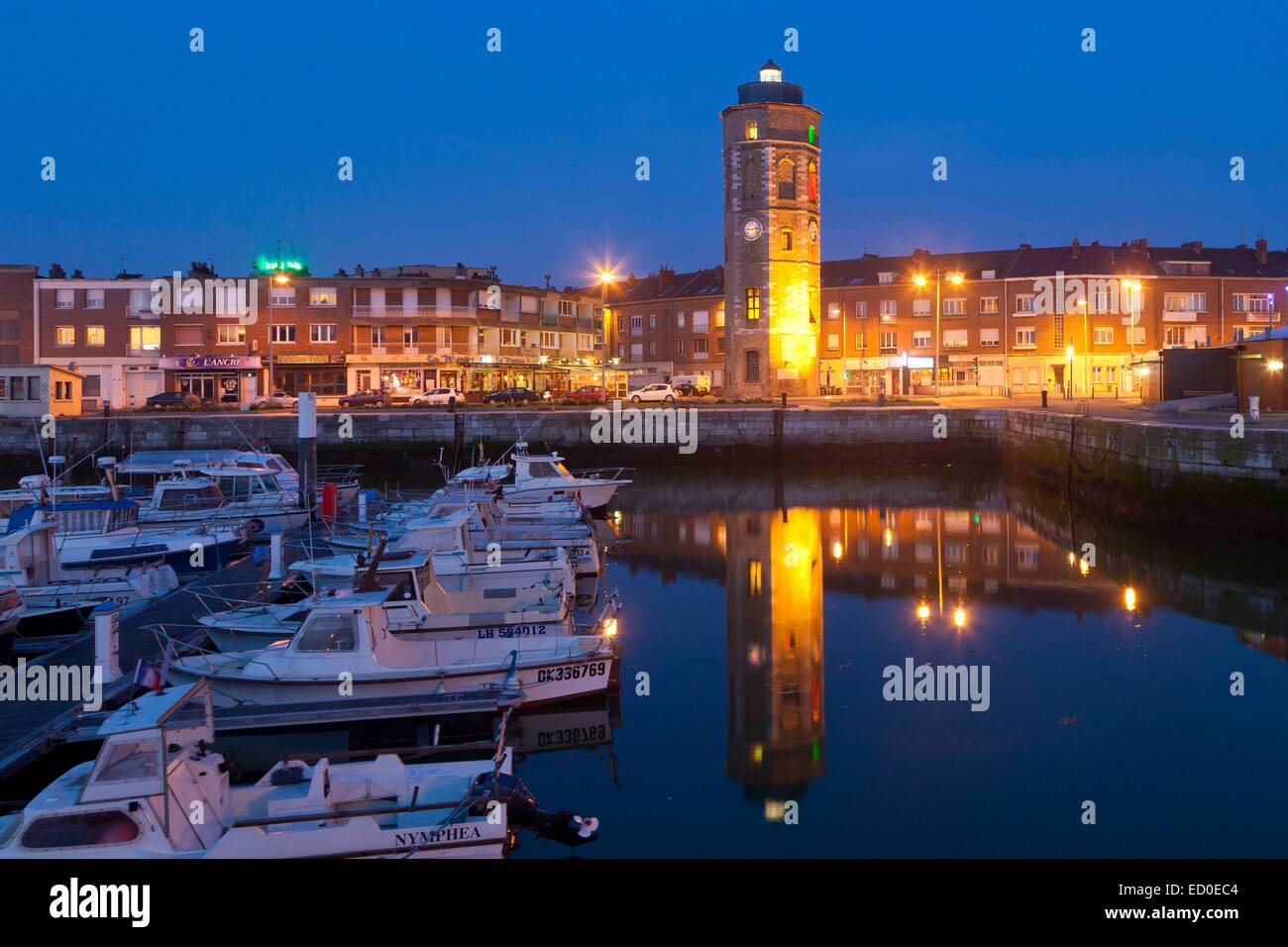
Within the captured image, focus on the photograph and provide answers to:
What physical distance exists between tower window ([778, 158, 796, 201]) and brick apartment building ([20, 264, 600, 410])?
1793 cm

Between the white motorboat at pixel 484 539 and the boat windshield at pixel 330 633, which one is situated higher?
the white motorboat at pixel 484 539

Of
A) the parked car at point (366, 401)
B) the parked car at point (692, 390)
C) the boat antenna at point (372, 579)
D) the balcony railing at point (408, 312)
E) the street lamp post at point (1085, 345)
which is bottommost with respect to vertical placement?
the boat antenna at point (372, 579)

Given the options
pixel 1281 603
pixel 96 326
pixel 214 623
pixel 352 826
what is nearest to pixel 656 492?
pixel 1281 603

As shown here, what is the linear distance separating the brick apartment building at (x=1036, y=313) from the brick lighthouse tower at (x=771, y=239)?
27.0ft

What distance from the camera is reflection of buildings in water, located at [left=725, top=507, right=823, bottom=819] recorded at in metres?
12.9

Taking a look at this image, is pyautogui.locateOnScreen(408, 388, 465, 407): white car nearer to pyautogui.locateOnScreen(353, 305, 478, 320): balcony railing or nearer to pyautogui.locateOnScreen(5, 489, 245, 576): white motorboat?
pyautogui.locateOnScreen(353, 305, 478, 320): balcony railing

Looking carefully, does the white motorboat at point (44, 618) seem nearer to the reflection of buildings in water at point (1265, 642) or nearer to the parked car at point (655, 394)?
the reflection of buildings in water at point (1265, 642)

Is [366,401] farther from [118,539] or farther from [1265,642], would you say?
[1265,642]

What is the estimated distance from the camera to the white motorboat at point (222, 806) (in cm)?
856

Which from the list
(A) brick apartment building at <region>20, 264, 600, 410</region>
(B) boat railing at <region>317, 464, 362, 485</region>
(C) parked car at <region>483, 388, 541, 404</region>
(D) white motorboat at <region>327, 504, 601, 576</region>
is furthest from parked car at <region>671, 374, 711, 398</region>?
(D) white motorboat at <region>327, 504, 601, 576</region>

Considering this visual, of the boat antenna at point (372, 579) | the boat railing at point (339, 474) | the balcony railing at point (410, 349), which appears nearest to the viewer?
the boat antenna at point (372, 579)

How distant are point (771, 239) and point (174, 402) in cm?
3095

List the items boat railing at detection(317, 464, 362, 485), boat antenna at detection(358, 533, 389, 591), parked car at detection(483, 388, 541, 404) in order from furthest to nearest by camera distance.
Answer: parked car at detection(483, 388, 541, 404) → boat railing at detection(317, 464, 362, 485) → boat antenna at detection(358, 533, 389, 591)

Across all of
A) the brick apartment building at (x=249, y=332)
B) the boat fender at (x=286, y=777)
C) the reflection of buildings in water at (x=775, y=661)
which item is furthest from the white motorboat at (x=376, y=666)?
the brick apartment building at (x=249, y=332)
